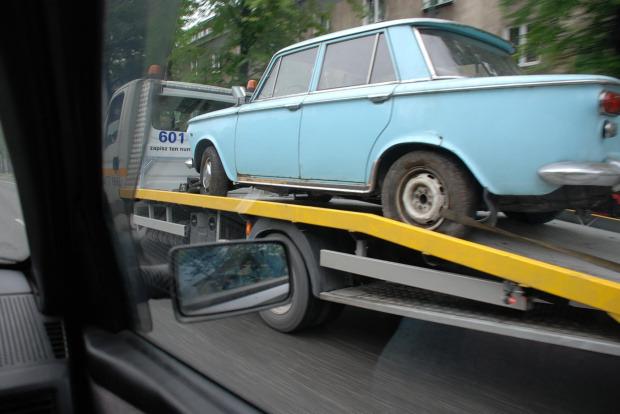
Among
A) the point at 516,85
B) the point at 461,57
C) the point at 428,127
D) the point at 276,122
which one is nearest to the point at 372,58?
the point at 461,57

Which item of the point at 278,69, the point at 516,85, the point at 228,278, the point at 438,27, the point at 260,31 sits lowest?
the point at 228,278

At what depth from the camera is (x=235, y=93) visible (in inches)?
199

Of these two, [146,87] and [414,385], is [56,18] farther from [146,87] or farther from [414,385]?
[414,385]

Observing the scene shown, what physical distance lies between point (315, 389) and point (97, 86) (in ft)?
7.14

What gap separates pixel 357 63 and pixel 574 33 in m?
2.17

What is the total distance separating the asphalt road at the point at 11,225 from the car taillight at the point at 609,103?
2798 millimetres

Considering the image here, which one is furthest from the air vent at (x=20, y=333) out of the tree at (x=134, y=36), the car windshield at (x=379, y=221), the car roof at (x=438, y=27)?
the car roof at (x=438, y=27)

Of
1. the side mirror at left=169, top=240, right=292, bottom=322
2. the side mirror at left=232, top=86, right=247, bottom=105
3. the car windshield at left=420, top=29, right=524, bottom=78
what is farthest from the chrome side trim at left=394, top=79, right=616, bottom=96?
the side mirror at left=232, top=86, right=247, bottom=105

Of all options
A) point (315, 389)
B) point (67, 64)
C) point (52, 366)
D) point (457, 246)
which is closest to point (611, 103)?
point (457, 246)

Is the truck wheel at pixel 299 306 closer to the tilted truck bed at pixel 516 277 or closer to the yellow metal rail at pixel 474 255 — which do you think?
the tilted truck bed at pixel 516 277

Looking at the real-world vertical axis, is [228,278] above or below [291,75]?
below

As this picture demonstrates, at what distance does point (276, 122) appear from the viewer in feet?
14.3

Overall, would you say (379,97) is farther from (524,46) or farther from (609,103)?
(524,46)

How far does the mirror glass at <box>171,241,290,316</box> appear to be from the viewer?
5.97ft
